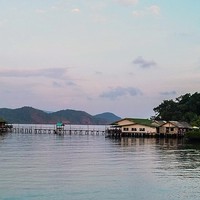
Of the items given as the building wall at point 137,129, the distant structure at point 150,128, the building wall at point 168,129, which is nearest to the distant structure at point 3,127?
the distant structure at point 150,128

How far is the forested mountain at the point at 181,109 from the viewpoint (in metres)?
124

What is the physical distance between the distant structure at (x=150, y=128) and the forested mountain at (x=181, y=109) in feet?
28.4

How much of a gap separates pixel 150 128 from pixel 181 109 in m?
21.2

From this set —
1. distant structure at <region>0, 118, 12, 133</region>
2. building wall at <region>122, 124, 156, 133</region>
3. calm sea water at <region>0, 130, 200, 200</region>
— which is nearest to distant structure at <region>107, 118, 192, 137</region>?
building wall at <region>122, 124, 156, 133</region>

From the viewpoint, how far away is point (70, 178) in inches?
1475

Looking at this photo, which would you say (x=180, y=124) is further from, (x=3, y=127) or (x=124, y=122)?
(x=3, y=127)

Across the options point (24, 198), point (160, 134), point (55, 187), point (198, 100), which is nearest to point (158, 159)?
point (55, 187)

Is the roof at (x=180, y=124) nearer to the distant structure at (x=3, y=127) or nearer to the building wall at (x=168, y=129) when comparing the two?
the building wall at (x=168, y=129)

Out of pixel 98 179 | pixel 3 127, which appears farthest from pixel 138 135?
pixel 98 179

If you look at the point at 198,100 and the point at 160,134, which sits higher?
the point at 198,100

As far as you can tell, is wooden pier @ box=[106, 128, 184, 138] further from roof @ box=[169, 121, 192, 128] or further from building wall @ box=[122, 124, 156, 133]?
roof @ box=[169, 121, 192, 128]

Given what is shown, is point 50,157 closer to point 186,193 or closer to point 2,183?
point 2,183

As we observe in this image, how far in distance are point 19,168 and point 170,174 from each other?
49.7ft

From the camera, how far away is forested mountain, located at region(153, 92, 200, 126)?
123787 mm
